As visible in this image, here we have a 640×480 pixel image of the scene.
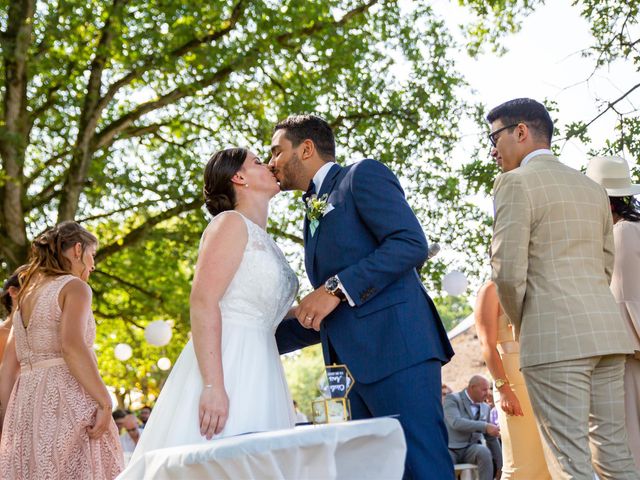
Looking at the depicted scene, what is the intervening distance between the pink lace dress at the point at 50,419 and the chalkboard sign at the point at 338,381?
2.80 metres

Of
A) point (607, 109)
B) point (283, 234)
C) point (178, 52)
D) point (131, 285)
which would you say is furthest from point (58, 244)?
point (131, 285)

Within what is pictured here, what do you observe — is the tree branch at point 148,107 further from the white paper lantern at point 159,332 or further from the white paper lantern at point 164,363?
the white paper lantern at point 164,363

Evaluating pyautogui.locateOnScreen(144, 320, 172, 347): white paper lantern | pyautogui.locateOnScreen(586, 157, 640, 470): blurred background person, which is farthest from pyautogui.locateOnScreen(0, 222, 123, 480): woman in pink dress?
pyautogui.locateOnScreen(144, 320, 172, 347): white paper lantern

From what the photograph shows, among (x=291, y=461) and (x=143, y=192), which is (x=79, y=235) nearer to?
(x=291, y=461)

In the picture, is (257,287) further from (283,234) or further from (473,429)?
(283,234)

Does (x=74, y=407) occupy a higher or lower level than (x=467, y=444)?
higher

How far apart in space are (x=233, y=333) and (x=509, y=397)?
81.9 inches

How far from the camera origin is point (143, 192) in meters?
15.3

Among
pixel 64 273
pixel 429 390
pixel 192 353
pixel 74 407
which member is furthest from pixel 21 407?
pixel 429 390

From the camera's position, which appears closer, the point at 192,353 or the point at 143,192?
the point at 192,353

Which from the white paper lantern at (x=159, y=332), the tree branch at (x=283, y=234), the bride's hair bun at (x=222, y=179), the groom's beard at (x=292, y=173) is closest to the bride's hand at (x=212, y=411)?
the bride's hair bun at (x=222, y=179)

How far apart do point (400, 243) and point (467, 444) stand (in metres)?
8.36

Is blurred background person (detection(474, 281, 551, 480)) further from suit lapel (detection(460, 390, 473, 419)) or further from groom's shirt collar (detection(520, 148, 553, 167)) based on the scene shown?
suit lapel (detection(460, 390, 473, 419))

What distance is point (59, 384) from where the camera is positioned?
5.73 meters
